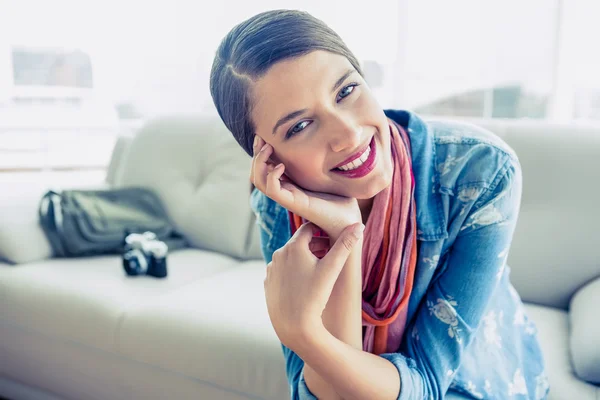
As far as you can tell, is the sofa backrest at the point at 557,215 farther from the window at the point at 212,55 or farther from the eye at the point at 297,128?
the window at the point at 212,55

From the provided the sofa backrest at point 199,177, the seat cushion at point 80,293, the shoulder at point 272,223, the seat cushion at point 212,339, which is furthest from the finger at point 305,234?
the sofa backrest at point 199,177

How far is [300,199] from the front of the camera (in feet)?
2.97

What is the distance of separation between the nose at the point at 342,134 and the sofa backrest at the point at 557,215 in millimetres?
948

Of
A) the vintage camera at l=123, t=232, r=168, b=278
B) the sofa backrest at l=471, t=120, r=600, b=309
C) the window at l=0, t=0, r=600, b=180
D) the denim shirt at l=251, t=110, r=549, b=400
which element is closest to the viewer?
the denim shirt at l=251, t=110, r=549, b=400

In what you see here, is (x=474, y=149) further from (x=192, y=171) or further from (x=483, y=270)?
(x=192, y=171)

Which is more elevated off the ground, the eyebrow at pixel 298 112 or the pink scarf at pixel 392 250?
the eyebrow at pixel 298 112

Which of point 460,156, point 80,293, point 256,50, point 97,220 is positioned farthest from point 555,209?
point 97,220

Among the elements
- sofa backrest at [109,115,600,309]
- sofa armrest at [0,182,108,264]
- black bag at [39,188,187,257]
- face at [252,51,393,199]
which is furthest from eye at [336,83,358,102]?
sofa armrest at [0,182,108,264]

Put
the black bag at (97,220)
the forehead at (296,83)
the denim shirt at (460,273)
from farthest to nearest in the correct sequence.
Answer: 1. the black bag at (97,220)
2. the denim shirt at (460,273)
3. the forehead at (296,83)

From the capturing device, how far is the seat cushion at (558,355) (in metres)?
1.16

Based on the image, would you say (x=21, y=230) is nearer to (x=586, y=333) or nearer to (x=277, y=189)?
(x=277, y=189)

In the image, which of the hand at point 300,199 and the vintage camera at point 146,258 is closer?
the hand at point 300,199

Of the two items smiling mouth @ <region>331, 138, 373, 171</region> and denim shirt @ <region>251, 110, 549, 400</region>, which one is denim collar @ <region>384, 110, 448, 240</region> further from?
smiling mouth @ <region>331, 138, 373, 171</region>

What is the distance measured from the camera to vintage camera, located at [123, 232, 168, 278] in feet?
5.95
